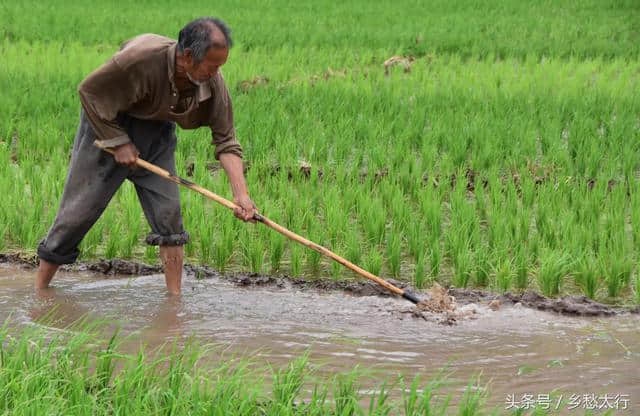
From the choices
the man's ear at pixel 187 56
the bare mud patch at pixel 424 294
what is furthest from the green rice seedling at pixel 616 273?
the man's ear at pixel 187 56

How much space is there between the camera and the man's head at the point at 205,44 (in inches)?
142

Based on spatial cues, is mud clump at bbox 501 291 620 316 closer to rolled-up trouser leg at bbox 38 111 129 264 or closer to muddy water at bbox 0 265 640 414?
muddy water at bbox 0 265 640 414

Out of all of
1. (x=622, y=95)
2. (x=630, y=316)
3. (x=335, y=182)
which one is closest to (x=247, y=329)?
(x=630, y=316)

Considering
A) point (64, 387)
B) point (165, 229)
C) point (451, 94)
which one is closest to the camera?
point (64, 387)

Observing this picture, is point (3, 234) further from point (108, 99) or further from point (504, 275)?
point (504, 275)

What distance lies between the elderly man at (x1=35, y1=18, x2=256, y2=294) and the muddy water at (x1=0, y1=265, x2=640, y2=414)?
21 centimetres

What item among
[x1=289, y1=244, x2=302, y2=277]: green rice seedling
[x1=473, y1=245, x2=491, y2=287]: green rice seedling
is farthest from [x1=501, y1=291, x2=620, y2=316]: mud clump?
[x1=289, y1=244, x2=302, y2=277]: green rice seedling

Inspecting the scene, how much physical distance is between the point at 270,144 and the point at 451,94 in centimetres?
216

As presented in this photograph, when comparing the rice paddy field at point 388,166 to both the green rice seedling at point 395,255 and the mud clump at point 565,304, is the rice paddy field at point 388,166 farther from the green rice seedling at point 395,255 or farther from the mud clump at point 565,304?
the mud clump at point 565,304

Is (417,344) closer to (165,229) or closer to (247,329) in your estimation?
(247,329)

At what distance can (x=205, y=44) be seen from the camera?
3600mm

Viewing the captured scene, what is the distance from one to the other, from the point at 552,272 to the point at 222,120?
1.68 meters

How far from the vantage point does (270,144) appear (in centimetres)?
700

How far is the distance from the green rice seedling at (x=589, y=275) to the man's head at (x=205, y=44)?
1999 mm
